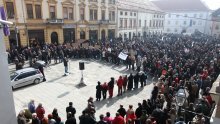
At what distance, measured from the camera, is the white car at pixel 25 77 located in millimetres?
14593

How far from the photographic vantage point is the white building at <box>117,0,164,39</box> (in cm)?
4466

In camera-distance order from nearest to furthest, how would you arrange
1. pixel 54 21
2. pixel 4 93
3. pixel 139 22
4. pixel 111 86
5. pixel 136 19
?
pixel 4 93
pixel 111 86
pixel 54 21
pixel 136 19
pixel 139 22

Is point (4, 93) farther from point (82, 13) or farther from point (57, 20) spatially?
point (82, 13)

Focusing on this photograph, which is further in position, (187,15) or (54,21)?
(187,15)

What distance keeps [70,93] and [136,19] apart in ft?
126

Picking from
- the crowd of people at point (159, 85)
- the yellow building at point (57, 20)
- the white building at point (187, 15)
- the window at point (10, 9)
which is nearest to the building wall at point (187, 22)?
the white building at point (187, 15)

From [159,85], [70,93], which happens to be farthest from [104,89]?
[159,85]

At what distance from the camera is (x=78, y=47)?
25.1 m

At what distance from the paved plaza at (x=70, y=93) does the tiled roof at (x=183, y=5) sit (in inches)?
2437

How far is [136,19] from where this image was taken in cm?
4978

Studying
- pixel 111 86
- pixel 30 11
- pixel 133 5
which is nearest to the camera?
pixel 111 86

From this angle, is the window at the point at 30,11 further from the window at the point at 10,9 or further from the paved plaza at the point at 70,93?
the paved plaza at the point at 70,93

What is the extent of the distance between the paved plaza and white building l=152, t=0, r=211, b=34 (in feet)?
199

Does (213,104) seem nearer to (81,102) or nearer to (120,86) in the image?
(120,86)
